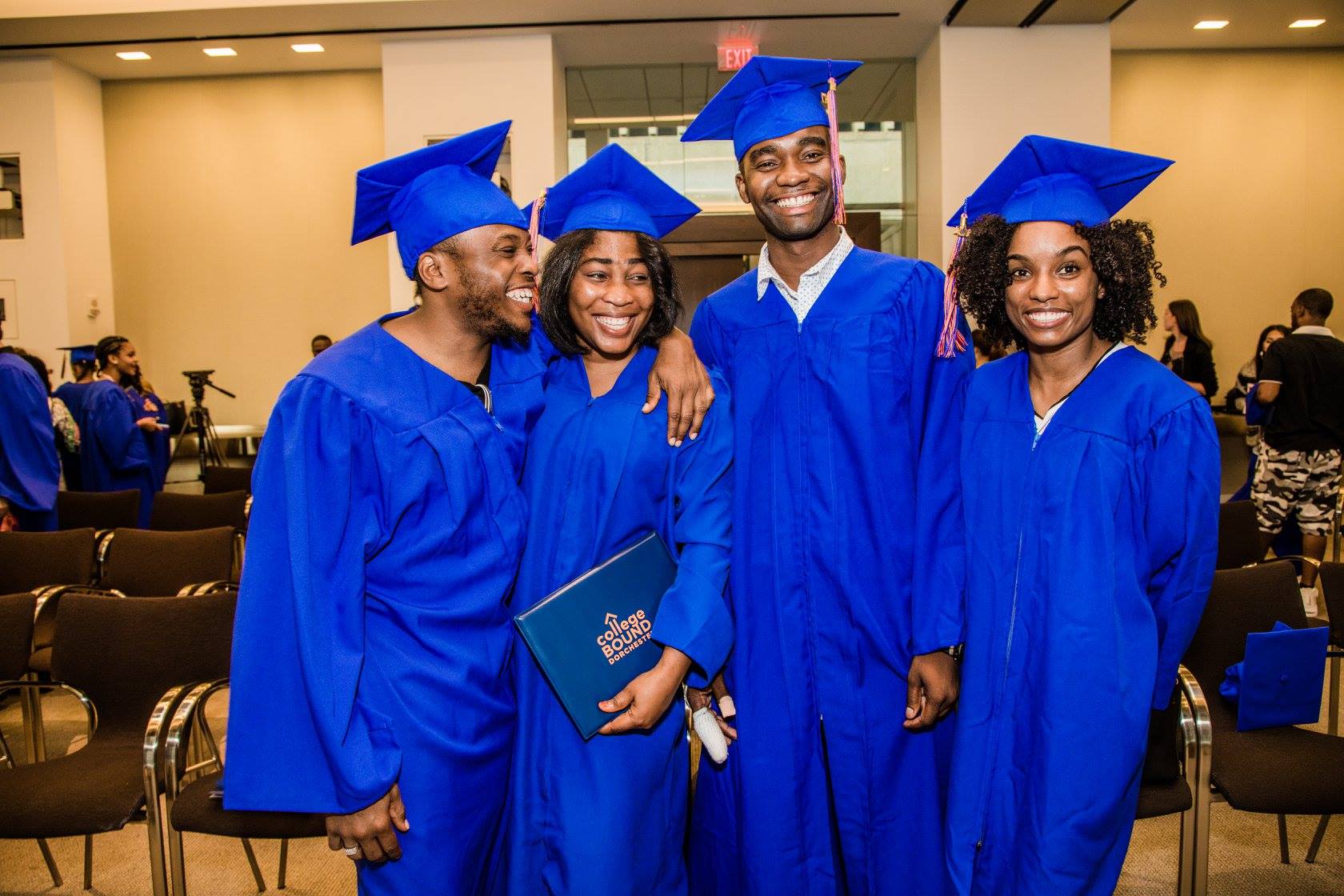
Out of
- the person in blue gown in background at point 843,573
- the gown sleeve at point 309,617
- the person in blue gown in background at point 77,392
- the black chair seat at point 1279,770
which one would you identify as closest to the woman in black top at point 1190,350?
the black chair seat at point 1279,770

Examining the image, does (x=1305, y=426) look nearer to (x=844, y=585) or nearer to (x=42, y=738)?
(x=844, y=585)

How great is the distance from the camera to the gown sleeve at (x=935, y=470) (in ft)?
6.14

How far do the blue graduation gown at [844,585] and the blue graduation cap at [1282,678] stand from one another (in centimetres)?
94

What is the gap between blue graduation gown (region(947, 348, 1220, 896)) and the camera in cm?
164

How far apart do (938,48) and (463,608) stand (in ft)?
21.9

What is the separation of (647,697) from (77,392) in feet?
19.6

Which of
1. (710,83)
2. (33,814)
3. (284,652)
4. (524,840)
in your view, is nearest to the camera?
(284,652)

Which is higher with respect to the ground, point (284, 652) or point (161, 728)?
point (284, 652)

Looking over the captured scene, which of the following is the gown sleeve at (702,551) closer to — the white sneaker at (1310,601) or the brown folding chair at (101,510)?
the brown folding chair at (101,510)

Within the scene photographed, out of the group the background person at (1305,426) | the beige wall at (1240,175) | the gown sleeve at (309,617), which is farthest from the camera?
the beige wall at (1240,175)

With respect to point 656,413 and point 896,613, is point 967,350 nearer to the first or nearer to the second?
point 896,613

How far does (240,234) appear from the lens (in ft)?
29.3

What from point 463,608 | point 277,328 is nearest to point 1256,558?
point 463,608

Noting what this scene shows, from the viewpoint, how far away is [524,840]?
1760 millimetres
